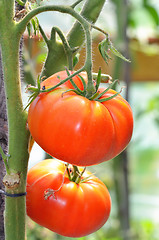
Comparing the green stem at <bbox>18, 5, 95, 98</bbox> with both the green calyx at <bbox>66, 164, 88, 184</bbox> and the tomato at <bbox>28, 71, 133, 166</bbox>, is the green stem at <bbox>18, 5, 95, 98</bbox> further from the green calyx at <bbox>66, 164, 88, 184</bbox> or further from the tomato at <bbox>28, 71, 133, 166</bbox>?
the green calyx at <bbox>66, 164, 88, 184</bbox>

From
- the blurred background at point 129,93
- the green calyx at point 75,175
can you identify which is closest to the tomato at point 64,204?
the green calyx at point 75,175

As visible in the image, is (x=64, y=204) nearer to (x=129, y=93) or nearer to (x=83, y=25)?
(x=83, y=25)

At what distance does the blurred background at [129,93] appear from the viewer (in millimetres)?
1218

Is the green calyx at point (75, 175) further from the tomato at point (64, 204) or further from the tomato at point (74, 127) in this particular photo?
the tomato at point (74, 127)

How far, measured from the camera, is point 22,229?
1.57 ft

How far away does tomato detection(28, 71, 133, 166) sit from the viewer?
412 millimetres

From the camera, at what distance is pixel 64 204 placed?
52 cm

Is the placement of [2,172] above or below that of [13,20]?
below

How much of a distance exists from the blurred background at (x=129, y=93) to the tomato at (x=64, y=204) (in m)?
0.11

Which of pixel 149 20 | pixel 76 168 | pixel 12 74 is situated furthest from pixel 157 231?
pixel 12 74

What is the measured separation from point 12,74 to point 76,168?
0.17m

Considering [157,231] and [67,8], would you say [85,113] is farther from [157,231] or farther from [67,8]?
[157,231]

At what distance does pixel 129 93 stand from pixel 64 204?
95cm

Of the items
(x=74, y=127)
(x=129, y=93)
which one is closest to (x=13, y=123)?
(x=74, y=127)
